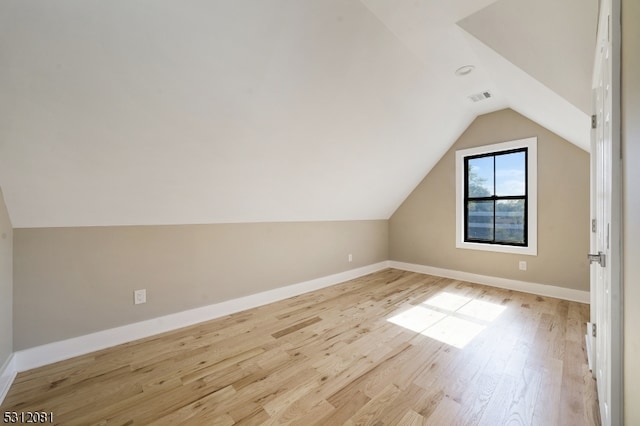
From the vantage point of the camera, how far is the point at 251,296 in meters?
3.04

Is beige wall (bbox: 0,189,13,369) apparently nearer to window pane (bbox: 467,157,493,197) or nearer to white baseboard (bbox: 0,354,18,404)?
white baseboard (bbox: 0,354,18,404)

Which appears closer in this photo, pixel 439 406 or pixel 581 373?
pixel 439 406

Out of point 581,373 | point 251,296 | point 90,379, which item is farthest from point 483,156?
point 90,379

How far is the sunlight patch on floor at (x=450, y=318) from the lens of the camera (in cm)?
234

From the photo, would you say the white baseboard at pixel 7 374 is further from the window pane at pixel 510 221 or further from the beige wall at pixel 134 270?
the window pane at pixel 510 221

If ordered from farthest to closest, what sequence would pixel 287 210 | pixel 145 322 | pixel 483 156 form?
pixel 483 156 < pixel 287 210 < pixel 145 322

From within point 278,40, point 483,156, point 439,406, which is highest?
point 278,40

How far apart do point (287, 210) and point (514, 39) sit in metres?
2.50

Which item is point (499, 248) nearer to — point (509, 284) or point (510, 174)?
point (509, 284)

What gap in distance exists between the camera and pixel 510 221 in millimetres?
3668

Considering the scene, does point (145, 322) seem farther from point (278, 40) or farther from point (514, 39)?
point (514, 39)

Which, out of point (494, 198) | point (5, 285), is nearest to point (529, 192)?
point (494, 198)

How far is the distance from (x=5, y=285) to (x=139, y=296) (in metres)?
0.81

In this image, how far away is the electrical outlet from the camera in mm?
2311
